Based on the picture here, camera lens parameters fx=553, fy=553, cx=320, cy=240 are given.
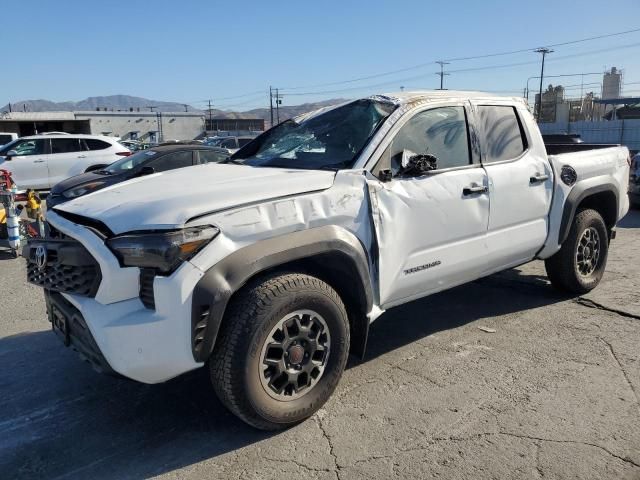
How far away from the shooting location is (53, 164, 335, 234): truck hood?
9.23ft

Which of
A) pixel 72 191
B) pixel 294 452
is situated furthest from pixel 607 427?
pixel 72 191

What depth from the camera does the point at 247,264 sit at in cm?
283

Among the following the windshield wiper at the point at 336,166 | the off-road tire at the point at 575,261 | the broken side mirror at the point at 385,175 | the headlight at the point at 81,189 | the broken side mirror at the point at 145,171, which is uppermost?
the windshield wiper at the point at 336,166

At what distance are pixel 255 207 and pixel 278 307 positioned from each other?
21.6 inches

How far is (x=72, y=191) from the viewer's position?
9.38m

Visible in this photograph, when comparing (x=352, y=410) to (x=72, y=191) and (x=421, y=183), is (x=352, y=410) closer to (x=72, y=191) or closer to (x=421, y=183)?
(x=421, y=183)

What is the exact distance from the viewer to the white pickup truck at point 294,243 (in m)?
2.74

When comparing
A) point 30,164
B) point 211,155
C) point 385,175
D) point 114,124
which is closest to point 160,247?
point 385,175

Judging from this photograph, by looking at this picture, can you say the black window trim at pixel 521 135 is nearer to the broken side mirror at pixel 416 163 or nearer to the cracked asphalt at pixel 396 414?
the broken side mirror at pixel 416 163

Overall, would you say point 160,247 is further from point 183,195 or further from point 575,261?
point 575,261

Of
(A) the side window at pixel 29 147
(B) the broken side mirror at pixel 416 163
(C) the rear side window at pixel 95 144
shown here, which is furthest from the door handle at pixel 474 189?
(A) the side window at pixel 29 147

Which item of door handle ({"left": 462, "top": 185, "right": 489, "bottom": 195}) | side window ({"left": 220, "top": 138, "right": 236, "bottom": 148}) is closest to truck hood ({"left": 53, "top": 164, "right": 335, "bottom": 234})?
door handle ({"left": 462, "top": 185, "right": 489, "bottom": 195})

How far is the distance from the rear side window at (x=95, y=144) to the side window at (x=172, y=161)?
6.69 m

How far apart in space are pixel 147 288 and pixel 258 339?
2.04 ft
